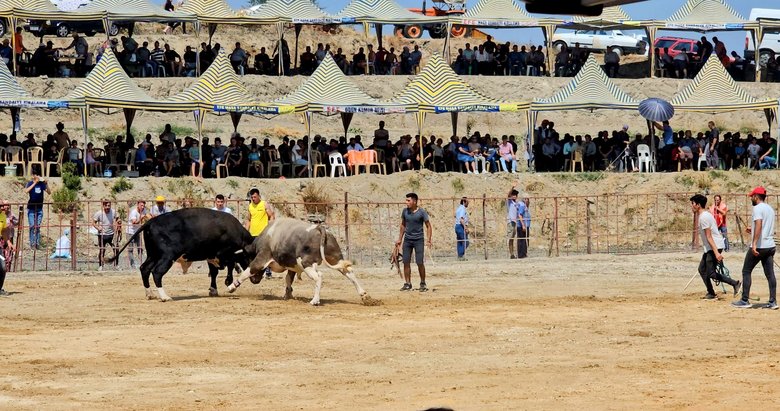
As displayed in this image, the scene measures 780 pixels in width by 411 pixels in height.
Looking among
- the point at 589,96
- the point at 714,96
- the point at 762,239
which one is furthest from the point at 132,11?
the point at 762,239

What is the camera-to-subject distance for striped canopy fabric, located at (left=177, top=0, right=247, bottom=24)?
4806 centimetres

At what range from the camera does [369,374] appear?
15.0 meters

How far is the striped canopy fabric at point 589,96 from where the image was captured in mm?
39000

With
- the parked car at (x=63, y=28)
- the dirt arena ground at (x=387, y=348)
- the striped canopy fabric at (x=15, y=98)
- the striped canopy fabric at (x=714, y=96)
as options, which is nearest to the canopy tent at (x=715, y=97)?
the striped canopy fabric at (x=714, y=96)

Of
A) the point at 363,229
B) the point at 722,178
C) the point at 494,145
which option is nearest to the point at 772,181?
the point at 722,178

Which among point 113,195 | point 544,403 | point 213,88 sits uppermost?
point 213,88

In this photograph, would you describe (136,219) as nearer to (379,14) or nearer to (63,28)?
(379,14)

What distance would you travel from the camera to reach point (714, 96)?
41.1 metres

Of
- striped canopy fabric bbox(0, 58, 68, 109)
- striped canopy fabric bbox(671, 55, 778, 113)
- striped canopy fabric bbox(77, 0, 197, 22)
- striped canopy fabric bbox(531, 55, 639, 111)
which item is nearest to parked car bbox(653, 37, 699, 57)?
striped canopy fabric bbox(671, 55, 778, 113)

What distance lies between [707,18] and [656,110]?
15.3 metres

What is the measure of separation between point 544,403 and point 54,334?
24.0ft

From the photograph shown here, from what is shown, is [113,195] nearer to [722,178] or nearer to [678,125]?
[722,178]

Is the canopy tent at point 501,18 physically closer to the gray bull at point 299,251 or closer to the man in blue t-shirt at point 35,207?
the man in blue t-shirt at point 35,207

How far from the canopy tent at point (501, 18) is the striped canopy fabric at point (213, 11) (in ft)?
25.8
